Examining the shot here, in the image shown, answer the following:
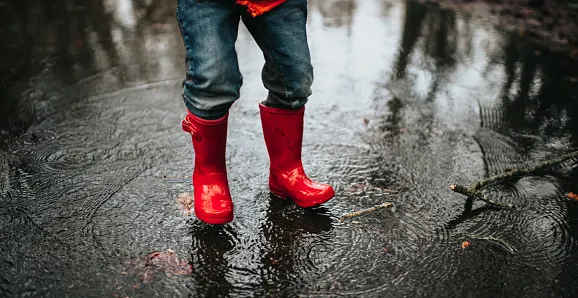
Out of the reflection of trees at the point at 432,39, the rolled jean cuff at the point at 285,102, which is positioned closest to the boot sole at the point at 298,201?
the rolled jean cuff at the point at 285,102

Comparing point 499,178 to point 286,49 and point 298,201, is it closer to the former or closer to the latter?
point 298,201

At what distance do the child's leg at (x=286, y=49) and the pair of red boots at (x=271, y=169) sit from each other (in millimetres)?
94

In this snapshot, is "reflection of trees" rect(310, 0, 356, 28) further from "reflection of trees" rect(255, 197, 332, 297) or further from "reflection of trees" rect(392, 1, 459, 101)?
"reflection of trees" rect(255, 197, 332, 297)

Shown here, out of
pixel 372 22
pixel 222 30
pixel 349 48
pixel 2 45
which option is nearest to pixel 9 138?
pixel 222 30

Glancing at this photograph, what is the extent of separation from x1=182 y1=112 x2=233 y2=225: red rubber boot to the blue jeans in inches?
2.0

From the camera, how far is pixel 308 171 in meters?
2.47

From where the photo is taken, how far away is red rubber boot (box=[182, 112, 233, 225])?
6.41 feet

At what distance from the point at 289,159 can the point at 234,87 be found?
1.44ft

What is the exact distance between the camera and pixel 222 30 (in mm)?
1818

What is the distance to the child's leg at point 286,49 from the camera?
1906 millimetres

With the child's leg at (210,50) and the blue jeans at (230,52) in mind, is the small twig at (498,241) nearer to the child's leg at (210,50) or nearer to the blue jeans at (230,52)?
the blue jeans at (230,52)

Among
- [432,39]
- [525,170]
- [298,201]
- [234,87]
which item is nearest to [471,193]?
[525,170]

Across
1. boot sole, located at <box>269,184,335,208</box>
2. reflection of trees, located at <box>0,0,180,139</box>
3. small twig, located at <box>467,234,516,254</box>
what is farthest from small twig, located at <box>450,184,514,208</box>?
reflection of trees, located at <box>0,0,180,139</box>

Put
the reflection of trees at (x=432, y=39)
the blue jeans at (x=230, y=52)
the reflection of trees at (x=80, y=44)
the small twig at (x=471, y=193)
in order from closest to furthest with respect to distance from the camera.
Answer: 1. the blue jeans at (x=230, y=52)
2. the small twig at (x=471, y=193)
3. the reflection of trees at (x=80, y=44)
4. the reflection of trees at (x=432, y=39)
